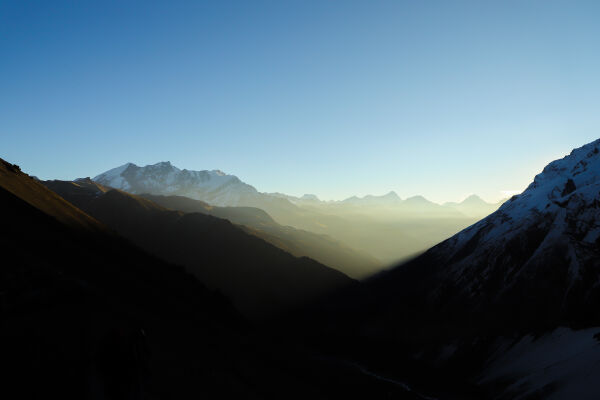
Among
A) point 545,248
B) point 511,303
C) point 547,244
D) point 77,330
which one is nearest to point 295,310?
point 511,303

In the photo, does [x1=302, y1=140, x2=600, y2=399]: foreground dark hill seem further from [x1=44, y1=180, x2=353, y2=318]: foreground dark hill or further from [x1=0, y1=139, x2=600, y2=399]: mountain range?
[x1=44, y1=180, x2=353, y2=318]: foreground dark hill

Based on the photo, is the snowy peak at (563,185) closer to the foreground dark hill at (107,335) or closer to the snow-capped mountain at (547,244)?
the snow-capped mountain at (547,244)

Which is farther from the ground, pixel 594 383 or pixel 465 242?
pixel 465 242

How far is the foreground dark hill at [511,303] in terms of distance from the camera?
275 feet

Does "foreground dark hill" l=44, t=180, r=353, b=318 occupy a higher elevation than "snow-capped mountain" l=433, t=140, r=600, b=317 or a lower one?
lower

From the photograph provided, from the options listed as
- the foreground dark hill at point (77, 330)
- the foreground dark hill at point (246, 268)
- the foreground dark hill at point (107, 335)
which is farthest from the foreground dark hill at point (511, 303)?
the foreground dark hill at point (77, 330)

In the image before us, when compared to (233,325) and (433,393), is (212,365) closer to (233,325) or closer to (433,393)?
(233,325)

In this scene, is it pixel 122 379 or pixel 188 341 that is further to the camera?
pixel 188 341

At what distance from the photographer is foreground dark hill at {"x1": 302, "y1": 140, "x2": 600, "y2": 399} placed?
3305 inches

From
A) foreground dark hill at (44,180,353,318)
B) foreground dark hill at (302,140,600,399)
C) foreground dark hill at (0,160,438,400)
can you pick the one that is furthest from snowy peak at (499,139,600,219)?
foreground dark hill at (0,160,438,400)

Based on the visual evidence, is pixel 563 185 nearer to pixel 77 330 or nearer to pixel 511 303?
pixel 511 303

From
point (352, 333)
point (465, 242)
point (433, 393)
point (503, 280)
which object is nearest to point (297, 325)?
point (352, 333)

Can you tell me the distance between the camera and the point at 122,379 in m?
13.0

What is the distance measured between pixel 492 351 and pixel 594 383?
44.8 m
